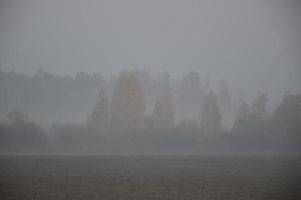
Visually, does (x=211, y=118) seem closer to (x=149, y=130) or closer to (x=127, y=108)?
(x=149, y=130)

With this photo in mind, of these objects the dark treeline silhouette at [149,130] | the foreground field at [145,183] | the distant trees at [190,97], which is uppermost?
the distant trees at [190,97]

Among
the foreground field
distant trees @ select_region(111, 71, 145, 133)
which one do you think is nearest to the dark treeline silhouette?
distant trees @ select_region(111, 71, 145, 133)

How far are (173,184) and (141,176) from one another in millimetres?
4955

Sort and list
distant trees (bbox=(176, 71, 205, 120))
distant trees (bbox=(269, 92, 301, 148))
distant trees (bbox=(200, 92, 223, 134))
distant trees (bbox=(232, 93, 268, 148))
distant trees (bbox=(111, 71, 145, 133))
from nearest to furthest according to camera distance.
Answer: distant trees (bbox=(111, 71, 145, 133)) < distant trees (bbox=(269, 92, 301, 148)) < distant trees (bbox=(232, 93, 268, 148)) < distant trees (bbox=(200, 92, 223, 134)) < distant trees (bbox=(176, 71, 205, 120))

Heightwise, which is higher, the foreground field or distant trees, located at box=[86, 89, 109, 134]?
distant trees, located at box=[86, 89, 109, 134]

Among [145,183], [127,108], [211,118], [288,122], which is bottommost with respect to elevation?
[145,183]

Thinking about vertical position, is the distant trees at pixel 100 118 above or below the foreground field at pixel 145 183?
above

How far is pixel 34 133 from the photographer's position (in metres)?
67.7

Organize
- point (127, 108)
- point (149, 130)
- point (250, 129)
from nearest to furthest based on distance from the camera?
1. point (149, 130)
2. point (127, 108)
3. point (250, 129)

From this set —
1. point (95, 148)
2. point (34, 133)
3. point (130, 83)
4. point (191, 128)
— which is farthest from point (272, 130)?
point (34, 133)

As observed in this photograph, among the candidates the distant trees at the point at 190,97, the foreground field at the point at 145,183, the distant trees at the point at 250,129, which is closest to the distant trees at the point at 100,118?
the distant trees at the point at 250,129

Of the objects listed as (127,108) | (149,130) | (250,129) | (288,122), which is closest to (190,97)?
(250,129)

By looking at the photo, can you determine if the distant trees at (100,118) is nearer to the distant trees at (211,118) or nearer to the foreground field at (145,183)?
the distant trees at (211,118)

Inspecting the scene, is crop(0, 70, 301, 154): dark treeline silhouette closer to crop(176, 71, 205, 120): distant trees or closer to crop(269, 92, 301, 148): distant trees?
crop(269, 92, 301, 148): distant trees
